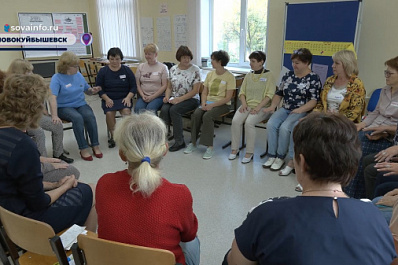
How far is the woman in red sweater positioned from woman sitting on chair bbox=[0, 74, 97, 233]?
1.62ft

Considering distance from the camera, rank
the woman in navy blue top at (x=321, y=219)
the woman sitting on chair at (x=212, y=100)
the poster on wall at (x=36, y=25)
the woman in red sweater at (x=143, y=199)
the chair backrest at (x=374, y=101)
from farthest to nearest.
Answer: the poster on wall at (x=36, y=25)
the woman sitting on chair at (x=212, y=100)
the chair backrest at (x=374, y=101)
the woman in red sweater at (x=143, y=199)
the woman in navy blue top at (x=321, y=219)

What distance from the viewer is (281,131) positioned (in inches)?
125

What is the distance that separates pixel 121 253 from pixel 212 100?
2.94 m

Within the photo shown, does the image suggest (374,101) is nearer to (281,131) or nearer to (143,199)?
(281,131)

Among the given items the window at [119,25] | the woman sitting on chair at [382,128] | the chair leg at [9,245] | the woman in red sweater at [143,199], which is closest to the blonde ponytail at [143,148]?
the woman in red sweater at [143,199]

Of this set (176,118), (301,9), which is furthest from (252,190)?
(301,9)

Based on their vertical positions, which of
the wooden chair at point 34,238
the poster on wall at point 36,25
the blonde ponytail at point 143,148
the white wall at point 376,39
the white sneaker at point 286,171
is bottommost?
the white sneaker at point 286,171

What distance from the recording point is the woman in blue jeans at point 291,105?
3107mm

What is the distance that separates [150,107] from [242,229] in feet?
10.3

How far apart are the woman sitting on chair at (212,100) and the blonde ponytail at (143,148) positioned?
2.38 m

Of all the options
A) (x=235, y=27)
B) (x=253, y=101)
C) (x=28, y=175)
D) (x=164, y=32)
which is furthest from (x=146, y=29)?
(x=28, y=175)

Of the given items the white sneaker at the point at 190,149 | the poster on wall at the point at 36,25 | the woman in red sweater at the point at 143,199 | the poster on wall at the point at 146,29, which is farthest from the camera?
the poster on wall at the point at 36,25

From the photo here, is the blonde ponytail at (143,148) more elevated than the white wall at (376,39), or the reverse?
the white wall at (376,39)

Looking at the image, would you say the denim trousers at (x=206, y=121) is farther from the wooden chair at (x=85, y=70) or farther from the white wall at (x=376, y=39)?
the wooden chair at (x=85, y=70)
